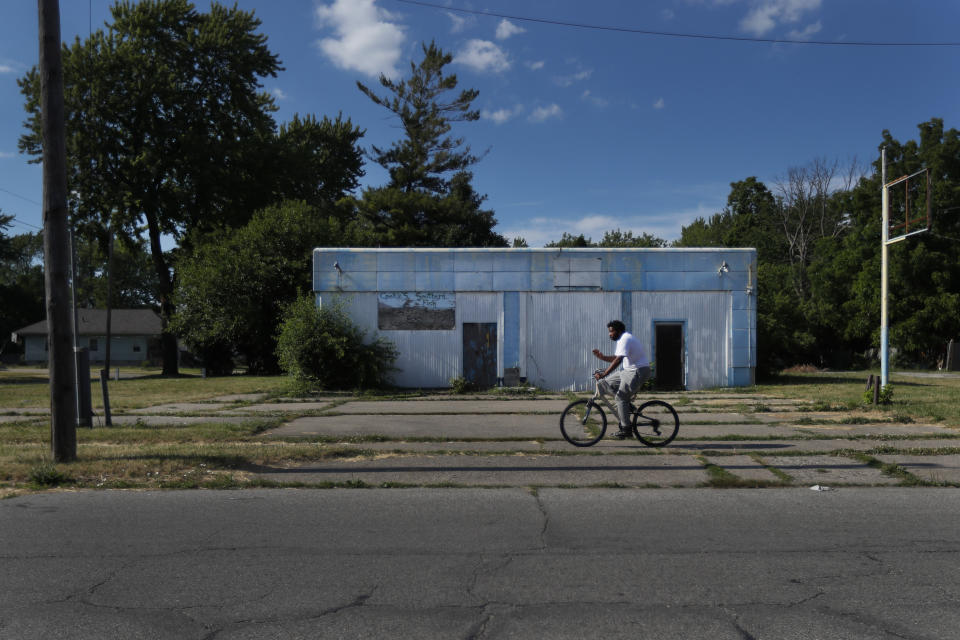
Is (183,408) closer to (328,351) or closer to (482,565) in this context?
(328,351)

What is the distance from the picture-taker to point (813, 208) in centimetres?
5334

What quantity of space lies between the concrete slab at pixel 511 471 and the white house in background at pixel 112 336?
59.2m

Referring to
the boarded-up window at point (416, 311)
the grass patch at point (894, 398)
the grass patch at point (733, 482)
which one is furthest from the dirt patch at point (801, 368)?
the grass patch at point (733, 482)

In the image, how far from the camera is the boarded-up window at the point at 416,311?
21.0m

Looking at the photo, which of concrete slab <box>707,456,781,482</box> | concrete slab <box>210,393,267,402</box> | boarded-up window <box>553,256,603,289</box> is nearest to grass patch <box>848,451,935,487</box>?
concrete slab <box>707,456,781,482</box>

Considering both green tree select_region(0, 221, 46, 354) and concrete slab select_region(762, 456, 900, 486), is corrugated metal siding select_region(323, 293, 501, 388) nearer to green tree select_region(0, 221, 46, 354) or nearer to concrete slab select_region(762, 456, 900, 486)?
concrete slab select_region(762, 456, 900, 486)

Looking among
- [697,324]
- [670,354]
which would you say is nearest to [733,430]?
[670,354]

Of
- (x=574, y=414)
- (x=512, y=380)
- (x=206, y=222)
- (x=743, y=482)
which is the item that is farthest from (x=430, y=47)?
(x=743, y=482)

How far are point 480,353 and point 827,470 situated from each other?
13335mm

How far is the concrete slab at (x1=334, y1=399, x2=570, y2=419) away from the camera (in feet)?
50.5

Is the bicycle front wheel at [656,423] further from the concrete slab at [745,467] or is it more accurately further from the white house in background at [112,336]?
the white house in background at [112,336]

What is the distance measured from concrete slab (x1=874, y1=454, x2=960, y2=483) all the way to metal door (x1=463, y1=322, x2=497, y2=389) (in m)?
12.8

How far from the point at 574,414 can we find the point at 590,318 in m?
10.6

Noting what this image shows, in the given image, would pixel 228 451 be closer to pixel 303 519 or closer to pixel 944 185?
pixel 303 519
